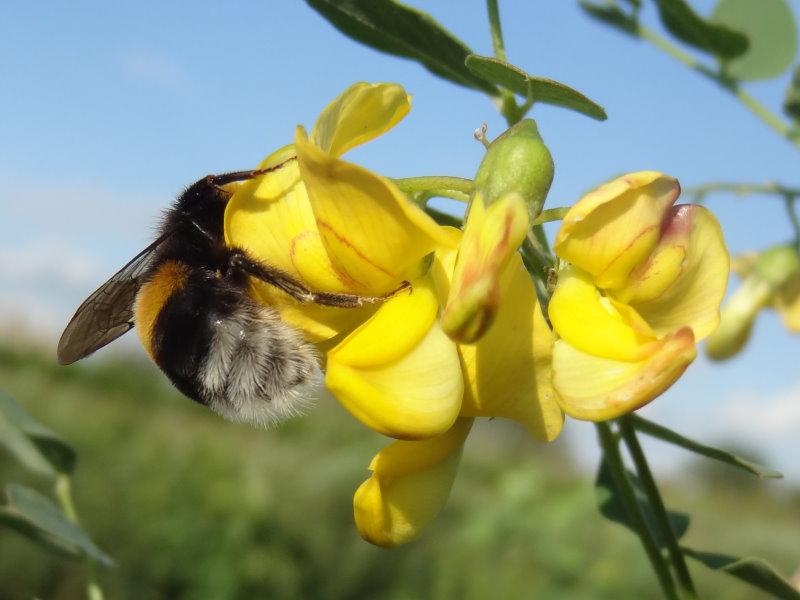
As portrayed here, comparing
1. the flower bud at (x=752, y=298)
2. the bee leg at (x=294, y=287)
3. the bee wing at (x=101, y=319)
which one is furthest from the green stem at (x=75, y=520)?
the flower bud at (x=752, y=298)

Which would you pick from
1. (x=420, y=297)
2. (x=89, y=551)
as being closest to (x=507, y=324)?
(x=420, y=297)

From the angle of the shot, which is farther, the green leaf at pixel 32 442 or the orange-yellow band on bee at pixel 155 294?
the green leaf at pixel 32 442

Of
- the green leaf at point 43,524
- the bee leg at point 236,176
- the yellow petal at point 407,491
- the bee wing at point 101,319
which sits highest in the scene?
the bee leg at point 236,176

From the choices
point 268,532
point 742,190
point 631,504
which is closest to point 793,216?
point 742,190

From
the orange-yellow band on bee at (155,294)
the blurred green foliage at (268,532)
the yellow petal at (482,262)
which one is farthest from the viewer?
the blurred green foliage at (268,532)

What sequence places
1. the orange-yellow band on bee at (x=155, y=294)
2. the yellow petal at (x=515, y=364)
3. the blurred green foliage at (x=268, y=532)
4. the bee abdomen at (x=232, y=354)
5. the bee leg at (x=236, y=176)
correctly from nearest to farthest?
the yellow petal at (x=515, y=364) → the bee leg at (x=236, y=176) → the bee abdomen at (x=232, y=354) → the orange-yellow band on bee at (x=155, y=294) → the blurred green foliage at (x=268, y=532)

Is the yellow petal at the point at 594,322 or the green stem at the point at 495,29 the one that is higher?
the green stem at the point at 495,29

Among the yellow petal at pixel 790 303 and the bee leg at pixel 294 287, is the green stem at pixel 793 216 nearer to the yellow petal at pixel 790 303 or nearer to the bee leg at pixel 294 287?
the yellow petal at pixel 790 303
